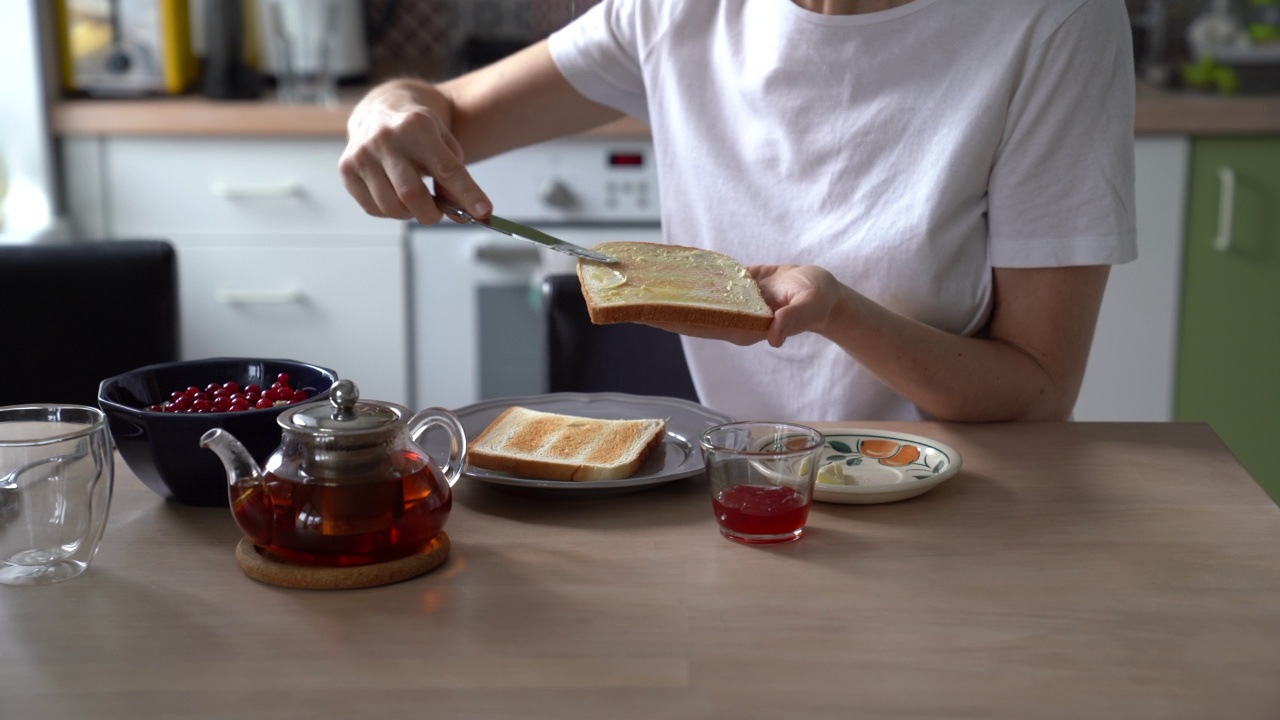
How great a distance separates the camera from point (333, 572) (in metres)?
0.83

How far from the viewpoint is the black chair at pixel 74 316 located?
1425 mm

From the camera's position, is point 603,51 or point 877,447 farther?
point 603,51

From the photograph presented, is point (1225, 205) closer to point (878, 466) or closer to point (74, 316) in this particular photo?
point (878, 466)

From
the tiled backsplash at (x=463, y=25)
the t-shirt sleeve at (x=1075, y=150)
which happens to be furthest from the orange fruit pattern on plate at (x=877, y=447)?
the tiled backsplash at (x=463, y=25)

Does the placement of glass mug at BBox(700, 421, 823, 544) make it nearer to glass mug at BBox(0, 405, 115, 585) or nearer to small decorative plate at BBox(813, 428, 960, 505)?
small decorative plate at BBox(813, 428, 960, 505)

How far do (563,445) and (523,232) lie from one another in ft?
0.66

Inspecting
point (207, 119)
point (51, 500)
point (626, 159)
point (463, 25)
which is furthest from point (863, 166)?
point (463, 25)

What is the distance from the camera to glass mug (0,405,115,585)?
2.70 ft

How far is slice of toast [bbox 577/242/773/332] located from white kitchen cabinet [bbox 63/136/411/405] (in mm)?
1350

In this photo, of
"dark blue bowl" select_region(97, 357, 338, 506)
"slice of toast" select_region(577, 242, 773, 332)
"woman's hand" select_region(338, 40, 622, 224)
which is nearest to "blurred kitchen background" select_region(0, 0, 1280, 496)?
"woman's hand" select_region(338, 40, 622, 224)

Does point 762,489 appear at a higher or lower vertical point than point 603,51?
lower

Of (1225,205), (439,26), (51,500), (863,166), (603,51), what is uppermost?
(439,26)

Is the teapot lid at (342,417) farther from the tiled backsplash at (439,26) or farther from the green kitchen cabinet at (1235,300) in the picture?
the tiled backsplash at (439,26)

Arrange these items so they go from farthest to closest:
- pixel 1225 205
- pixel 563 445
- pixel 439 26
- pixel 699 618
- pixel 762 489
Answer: pixel 439 26 < pixel 1225 205 < pixel 563 445 < pixel 762 489 < pixel 699 618
